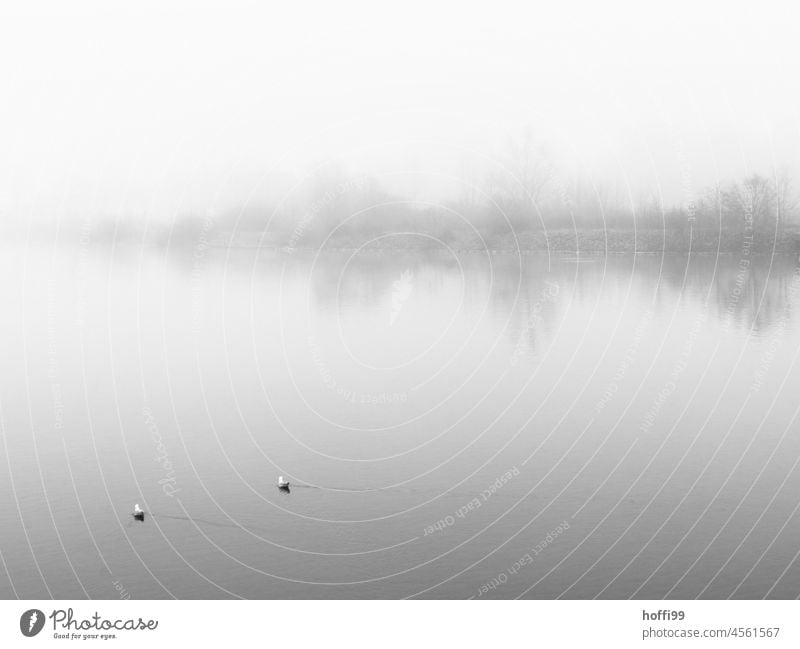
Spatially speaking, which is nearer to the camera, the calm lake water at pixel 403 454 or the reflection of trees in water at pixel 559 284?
the calm lake water at pixel 403 454

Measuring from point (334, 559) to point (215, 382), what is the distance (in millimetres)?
30933

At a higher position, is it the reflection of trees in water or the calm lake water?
the calm lake water

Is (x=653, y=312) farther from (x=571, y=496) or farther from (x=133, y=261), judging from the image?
(x=133, y=261)

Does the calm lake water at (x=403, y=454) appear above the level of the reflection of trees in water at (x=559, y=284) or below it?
above

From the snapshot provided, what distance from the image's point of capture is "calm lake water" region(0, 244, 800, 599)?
1364 inches

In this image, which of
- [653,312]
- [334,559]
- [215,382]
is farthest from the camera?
[653,312]

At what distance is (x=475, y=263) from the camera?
170750 mm

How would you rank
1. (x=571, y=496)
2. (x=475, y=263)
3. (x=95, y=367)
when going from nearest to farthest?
(x=571, y=496)
(x=95, y=367)
(x=475, y=263)

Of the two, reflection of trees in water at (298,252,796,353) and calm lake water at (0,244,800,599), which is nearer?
calm lake water at (0,244,800,599)

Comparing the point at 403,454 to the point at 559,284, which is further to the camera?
the point at 559,284

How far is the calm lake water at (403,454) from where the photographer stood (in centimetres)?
3466

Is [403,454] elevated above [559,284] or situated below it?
above

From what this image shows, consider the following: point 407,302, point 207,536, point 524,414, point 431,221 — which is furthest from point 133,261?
point 207,536

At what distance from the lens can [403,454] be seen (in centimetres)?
4859
